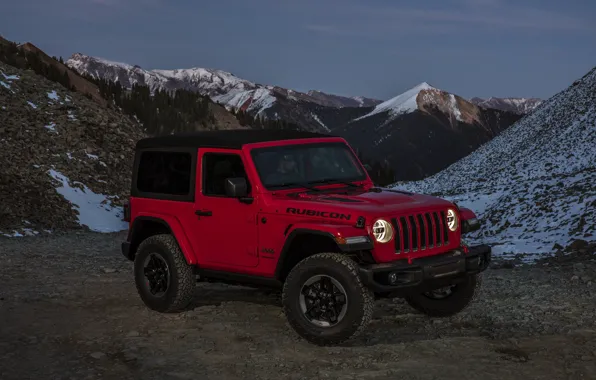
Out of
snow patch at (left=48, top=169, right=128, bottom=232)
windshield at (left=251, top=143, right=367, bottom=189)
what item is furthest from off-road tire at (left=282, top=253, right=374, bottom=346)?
snow patch at (left=48, top=169, right=128, bottom=232)

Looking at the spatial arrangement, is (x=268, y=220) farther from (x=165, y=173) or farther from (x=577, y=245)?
(x=577, y=245)

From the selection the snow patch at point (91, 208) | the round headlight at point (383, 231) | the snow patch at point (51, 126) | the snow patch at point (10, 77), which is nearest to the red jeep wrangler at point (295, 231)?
the round headlight at point (383, 231)

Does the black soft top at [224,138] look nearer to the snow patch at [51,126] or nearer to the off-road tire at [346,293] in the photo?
the off-road tire at [346,293]

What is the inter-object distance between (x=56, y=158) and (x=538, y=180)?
18667 mm

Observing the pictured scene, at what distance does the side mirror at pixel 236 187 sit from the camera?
754 centimetres

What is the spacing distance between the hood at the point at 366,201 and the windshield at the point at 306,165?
0.28 meters

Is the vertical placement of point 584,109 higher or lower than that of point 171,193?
higher

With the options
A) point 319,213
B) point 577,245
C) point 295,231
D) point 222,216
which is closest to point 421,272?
point 319,213

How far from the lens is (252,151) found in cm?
797

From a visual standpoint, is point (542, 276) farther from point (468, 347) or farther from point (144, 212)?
point (144, 212)

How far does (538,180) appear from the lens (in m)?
25.5

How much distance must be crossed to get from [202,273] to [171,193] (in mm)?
1095

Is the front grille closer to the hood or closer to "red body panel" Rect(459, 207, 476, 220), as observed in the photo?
the hood

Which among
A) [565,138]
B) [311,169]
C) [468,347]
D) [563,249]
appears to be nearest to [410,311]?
[468,347]
